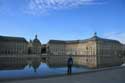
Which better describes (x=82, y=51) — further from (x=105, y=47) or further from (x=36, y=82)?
(x=36, y=82)

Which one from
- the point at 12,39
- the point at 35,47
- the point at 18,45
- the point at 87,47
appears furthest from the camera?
the point at 87,47

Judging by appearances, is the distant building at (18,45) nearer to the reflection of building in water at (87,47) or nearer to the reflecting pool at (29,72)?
the reflection of building in water at (87,47)

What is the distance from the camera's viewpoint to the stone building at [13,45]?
15615 centimetres

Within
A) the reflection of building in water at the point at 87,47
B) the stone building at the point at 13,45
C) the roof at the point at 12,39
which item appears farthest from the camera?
the reflection of building in water at the point at 87,47

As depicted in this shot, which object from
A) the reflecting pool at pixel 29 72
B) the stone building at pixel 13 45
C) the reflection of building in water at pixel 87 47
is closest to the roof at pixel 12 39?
the stone building at pixel 13 45

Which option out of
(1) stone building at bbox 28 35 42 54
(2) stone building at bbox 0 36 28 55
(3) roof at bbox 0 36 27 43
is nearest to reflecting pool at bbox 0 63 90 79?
(2) stone building at bbox 0 36 28 55

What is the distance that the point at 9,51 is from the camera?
15675 cm

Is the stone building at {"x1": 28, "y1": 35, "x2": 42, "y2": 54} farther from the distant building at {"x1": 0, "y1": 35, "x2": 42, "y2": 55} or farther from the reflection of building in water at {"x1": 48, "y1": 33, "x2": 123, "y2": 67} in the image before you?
the reflection of building in water at {"x1": 48, "y1": 33, "x2": 123, "y2": 67}

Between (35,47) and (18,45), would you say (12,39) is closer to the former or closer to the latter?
(18,45)

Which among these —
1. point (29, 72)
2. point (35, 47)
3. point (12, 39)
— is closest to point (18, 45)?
point (12, 39)

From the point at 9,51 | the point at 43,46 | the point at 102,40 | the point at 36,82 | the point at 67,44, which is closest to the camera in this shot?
the point at 36,82

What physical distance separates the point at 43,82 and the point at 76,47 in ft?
571

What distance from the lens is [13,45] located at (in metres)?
160

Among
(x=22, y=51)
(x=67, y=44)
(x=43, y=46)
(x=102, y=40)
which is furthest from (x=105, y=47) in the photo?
(x=22, y=51)
